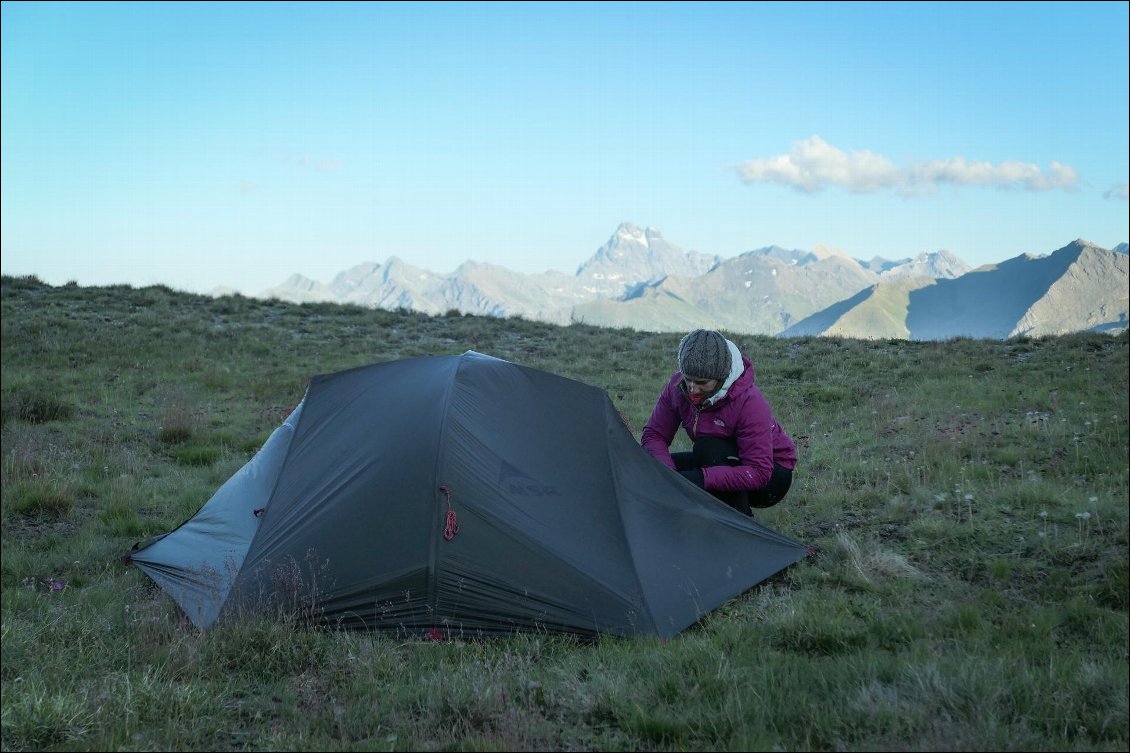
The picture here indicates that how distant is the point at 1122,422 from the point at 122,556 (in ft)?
34.2

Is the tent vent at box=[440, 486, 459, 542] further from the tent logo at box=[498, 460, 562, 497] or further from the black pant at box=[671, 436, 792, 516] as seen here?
the black pant at box=[671, 436, 792, 516]

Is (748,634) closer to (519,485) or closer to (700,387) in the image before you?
(519,485)

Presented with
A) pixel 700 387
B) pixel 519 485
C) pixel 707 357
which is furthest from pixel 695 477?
pixel 519 485

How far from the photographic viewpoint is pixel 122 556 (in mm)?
7707

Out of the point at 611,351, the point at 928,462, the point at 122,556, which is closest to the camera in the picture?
the point at 122,556

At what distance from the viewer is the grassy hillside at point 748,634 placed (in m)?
4.09

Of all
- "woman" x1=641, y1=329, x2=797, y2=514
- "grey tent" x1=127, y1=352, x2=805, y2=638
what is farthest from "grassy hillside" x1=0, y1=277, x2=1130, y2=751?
"woman" x1=641, y1=329, x2=797, y2=514

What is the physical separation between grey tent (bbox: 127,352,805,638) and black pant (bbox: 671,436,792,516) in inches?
14.4

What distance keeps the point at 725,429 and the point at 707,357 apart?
76 centimetres

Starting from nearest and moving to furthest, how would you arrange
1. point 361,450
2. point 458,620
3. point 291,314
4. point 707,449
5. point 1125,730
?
point 1125,730 < point 458,620 < point 361,450 < point 707,449 < point 291,314

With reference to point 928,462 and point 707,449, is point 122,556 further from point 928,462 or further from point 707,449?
point 928,462

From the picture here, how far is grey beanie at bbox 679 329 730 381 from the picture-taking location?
6758mm

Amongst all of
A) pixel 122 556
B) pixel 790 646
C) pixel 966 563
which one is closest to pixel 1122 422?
pixel 966 563

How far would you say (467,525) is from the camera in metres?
6.06
